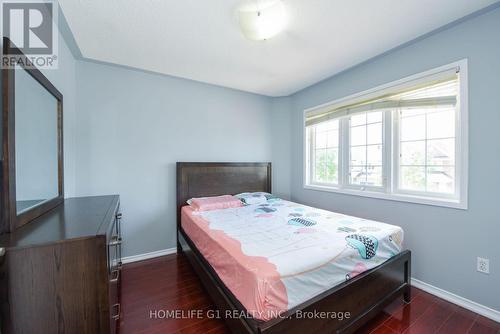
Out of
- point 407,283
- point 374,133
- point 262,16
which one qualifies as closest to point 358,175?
point 374,133

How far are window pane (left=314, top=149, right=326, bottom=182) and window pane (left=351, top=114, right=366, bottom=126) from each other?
2.07 ft

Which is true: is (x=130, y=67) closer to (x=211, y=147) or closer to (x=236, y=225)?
(x=211, y=147)

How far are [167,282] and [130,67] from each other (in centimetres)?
258

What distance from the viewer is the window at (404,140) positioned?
1.91m

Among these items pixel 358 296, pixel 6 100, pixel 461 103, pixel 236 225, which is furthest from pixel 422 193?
pixel 6 100

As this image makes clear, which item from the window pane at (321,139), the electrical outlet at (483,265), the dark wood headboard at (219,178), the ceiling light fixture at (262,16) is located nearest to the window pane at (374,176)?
the window pane at (321,139)

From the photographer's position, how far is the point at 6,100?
99 cm

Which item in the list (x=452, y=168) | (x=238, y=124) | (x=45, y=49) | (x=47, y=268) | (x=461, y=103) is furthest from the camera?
(x=238, y=124)

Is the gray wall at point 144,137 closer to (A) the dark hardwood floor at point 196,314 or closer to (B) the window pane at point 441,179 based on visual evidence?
(A) the dark hardwood floor at point 196,314

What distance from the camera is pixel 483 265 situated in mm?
1720

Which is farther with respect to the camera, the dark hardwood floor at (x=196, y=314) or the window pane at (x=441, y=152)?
the window pane at (x=441, y=152)

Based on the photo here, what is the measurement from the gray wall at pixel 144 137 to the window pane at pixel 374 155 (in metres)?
1.96

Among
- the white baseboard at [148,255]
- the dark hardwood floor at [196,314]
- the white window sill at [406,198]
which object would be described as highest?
the white window sill at [406,198]

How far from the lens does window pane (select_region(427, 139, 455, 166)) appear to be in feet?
6.44
